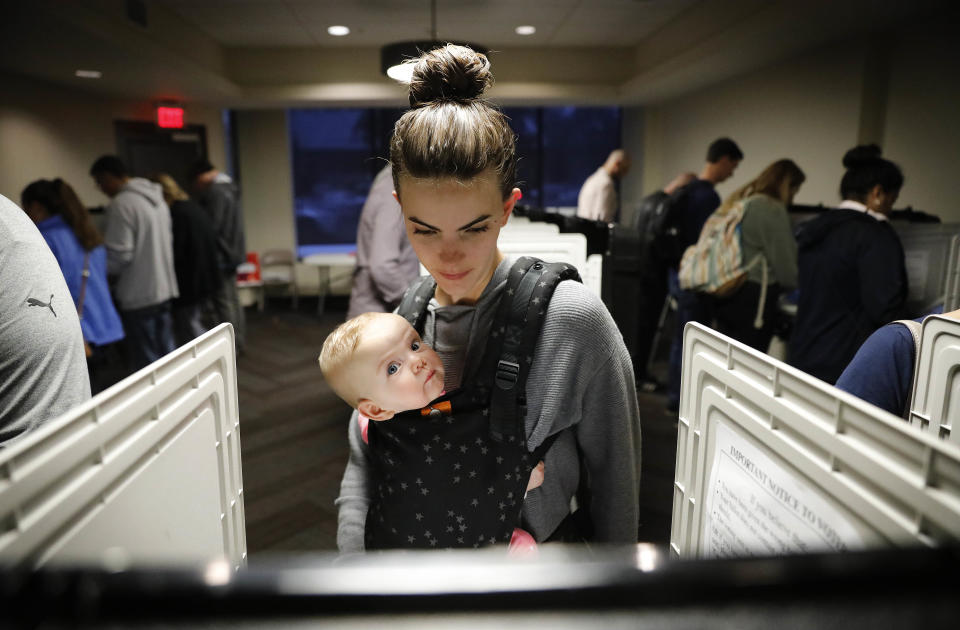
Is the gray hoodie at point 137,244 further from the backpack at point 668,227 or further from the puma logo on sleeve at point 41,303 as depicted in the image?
the backpack at point 668,227

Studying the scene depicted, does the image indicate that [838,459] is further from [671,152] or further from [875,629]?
[671,152]

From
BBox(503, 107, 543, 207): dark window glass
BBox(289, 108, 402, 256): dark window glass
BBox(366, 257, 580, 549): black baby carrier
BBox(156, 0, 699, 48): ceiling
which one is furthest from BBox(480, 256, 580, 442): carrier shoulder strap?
BBox(289, 108, 402, 256): dark window glass

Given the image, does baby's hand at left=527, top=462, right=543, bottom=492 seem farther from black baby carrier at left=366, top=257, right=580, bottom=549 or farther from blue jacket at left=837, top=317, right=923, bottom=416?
blue jacket at left=837, top=317, right=923, bottom=416

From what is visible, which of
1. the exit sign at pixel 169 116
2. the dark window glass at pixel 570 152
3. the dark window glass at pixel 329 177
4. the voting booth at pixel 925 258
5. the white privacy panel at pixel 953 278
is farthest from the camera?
the dark window glass at pixel 570 152

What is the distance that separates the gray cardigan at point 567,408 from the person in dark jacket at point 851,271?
1762 millimetres

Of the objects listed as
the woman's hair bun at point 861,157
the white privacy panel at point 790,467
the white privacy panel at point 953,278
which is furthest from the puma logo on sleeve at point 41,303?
the woman's hair bun at point 861,157

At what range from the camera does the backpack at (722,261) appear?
292 cm

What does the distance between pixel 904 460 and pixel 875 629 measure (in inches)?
9.0

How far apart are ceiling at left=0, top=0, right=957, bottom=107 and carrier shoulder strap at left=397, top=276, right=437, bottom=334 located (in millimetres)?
3359

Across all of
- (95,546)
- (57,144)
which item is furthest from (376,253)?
(57,144)

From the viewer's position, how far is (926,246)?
8.32 ft

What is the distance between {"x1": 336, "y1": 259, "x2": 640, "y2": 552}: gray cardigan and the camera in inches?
33.1

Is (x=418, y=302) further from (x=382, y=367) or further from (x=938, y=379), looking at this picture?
(x=938, y=379)

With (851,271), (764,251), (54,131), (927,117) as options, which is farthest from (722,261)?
(54,131)
